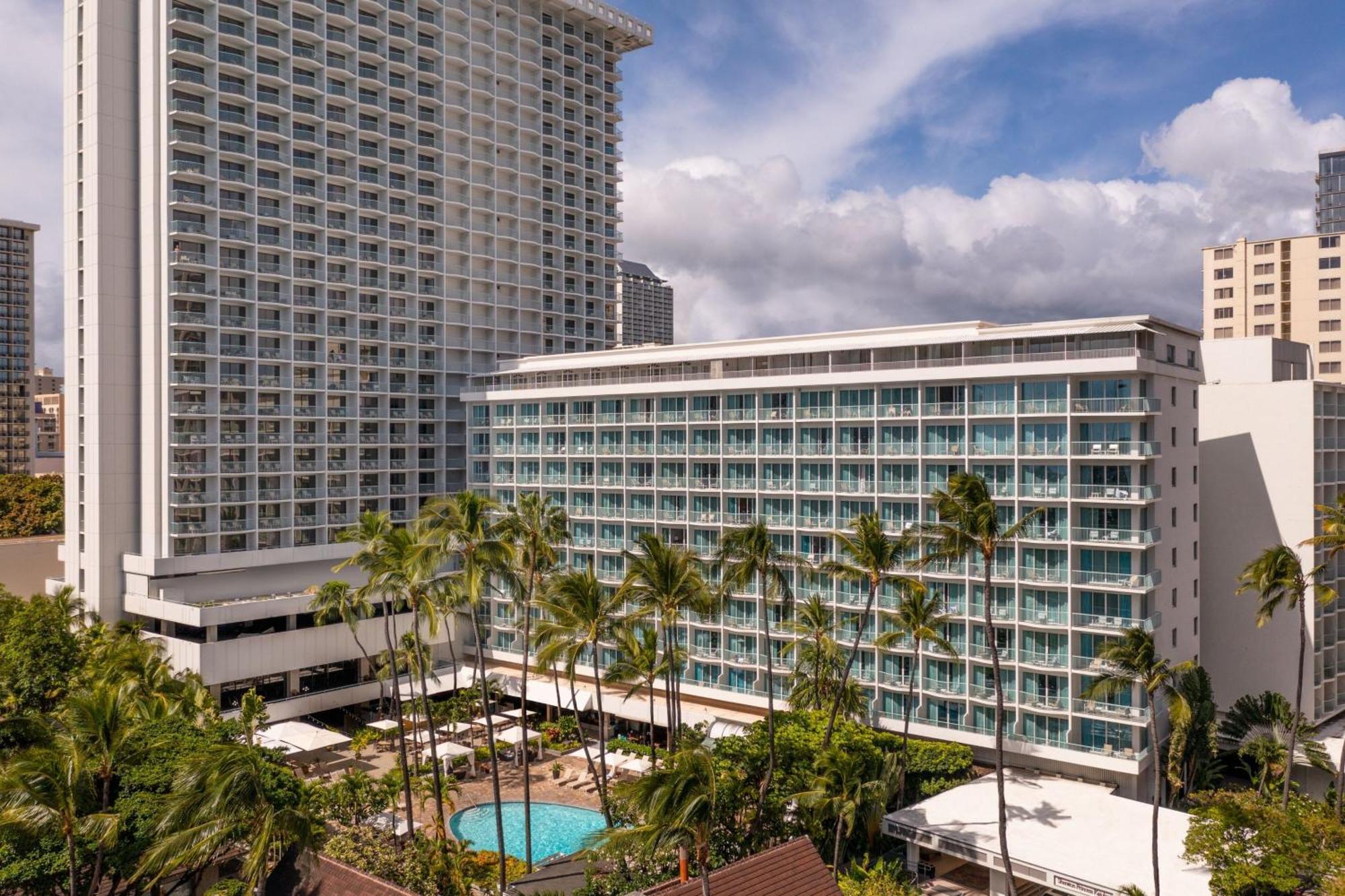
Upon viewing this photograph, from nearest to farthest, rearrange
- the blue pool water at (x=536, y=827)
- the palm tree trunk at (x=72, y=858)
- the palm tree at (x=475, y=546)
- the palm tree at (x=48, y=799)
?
the palm tree at (x=48, y=799)
the palm tree trunk at (x=72, y=858)
the palm tree at (x=475, y=546)
the blue pool water at (x=536, y=827)

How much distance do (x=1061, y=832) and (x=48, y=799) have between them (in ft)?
124

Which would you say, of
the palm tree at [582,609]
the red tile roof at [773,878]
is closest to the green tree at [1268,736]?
the red tile roof at [773,878]

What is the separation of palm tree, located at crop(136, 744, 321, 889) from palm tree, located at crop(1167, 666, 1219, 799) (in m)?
41.2

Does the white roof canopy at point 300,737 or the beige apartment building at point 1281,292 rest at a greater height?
the beige apartment building at point 1281,292

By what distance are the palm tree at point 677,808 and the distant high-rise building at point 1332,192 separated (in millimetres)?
161188

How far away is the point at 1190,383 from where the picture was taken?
165 ft

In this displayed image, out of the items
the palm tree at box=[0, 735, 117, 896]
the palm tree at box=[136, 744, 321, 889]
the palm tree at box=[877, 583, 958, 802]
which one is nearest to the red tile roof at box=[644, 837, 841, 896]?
the palm tree at box=[136, 744, 321, 889]

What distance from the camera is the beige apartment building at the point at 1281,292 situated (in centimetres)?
9619

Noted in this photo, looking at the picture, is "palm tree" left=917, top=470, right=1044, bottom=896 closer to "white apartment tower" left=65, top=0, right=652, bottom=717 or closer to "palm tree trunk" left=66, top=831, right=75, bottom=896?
"palm tree trunk" left=66, top=831, right=75, bottom=896

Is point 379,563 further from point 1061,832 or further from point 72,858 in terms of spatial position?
point 1061,832

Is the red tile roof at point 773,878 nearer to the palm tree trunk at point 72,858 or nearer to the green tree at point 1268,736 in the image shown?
the palm tree trunk at point 72,858

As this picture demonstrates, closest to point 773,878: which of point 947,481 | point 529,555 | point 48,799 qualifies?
point 48,799

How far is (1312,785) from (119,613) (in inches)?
2999

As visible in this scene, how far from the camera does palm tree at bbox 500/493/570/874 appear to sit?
137ft
